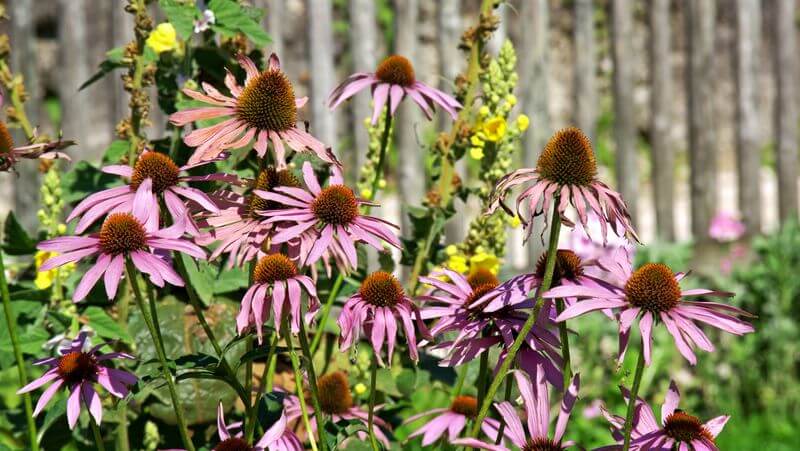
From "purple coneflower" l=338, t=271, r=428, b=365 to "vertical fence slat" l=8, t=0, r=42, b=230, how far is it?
247 centimetres

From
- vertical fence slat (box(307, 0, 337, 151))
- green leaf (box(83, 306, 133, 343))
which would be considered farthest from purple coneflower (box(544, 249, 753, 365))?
vertical fence slat (box(307, 0, 337, 151))

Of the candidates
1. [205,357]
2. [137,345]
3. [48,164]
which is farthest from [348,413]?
[48,164]

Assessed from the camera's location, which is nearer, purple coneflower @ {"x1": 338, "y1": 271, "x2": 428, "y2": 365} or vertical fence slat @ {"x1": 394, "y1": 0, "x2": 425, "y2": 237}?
purple coneflower @ {"x1": 338, "y1": 271, "x2": 428, "y2": 365}

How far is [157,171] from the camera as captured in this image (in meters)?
0.94

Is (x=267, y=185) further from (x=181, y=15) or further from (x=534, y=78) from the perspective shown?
(x=534, y=78)

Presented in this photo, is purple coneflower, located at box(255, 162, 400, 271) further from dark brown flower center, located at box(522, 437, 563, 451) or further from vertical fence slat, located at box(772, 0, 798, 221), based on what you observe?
vertical fence slat, located at box(772, 0, 798, 221)

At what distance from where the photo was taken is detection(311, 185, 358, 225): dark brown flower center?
91 cm

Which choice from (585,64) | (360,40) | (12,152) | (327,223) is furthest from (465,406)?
(585,64)

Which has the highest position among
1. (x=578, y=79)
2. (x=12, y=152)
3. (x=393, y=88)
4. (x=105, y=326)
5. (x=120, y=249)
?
(x=578, y=79)

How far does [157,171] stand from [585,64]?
9.93 feet

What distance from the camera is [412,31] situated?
11.0 ft

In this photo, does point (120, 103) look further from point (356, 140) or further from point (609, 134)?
point (609, 134)

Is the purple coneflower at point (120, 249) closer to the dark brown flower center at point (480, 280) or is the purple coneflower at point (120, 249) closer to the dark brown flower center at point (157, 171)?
the dark brown flower center at point (157, 171)

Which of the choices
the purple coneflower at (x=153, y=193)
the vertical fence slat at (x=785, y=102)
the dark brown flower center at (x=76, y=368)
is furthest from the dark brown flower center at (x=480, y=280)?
the vertical fence slat at (x=785, y=102)
